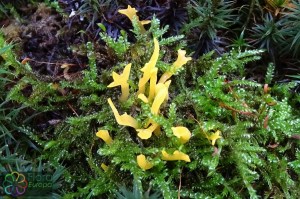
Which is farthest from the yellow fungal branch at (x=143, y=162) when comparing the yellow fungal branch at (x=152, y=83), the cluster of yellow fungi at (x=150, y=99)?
the yellow fungal branch at (x=152, y=83)

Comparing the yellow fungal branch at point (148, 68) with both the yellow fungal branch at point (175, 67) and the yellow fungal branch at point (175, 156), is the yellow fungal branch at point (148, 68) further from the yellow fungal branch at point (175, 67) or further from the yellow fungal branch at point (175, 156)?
the yellow fungal branch at point (175, 156)

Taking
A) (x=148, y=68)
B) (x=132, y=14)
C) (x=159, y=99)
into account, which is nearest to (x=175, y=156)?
(x=159, y=99)

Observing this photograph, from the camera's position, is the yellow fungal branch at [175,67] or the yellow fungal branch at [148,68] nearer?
the yellow fungal branch at [148,68]

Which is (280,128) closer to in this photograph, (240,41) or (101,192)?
(240,41)

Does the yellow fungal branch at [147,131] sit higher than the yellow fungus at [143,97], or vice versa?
the yellow fungus at [143,97]

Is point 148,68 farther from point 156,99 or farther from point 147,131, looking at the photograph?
point 147,131

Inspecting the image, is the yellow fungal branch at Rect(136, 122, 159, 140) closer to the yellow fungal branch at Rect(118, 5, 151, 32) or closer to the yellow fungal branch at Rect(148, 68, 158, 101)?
the yellow fungal branch at Rect(148, 68, 158, 101)

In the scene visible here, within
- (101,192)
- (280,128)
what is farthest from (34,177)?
(280,128)
